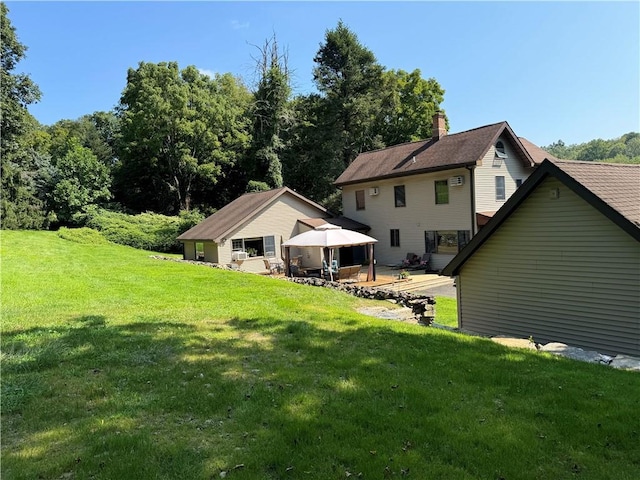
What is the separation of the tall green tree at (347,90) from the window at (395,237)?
636 inches

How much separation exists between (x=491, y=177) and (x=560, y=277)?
14.7m

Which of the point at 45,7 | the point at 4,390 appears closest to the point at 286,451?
the point at 4,390

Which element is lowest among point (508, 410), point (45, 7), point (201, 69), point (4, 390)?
point (508, 410)

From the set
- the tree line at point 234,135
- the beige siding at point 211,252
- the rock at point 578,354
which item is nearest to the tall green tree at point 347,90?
the tree line at point 234,135

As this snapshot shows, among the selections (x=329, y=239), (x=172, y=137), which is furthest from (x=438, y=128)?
(x=172, y=137)

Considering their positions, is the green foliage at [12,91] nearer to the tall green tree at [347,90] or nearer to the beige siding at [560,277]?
→ the tall green tree at [347,90]

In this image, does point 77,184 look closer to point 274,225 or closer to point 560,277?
point 274,225

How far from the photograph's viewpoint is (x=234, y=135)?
4022 centimetres

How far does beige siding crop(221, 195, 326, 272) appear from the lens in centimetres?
2290

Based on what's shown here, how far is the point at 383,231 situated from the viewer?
26.8 meters

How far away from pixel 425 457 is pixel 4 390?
439 centimetres

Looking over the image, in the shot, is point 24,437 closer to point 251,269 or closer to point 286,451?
point 286,451

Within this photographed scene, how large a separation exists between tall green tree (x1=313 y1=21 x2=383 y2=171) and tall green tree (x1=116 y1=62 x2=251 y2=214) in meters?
8.39

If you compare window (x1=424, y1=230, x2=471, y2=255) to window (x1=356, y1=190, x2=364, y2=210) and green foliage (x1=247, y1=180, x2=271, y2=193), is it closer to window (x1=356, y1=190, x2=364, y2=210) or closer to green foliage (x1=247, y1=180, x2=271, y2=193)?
window (x1=356, y1=190, x2=364, y2=210)
